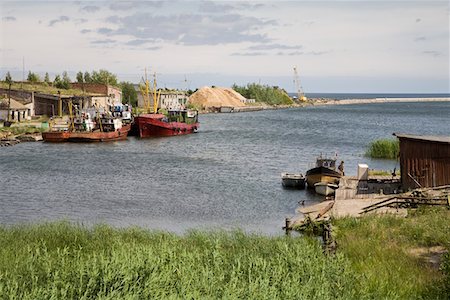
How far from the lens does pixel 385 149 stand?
52.4 m

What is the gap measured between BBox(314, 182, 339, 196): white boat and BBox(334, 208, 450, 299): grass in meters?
11.1

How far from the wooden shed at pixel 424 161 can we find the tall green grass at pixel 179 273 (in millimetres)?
12649

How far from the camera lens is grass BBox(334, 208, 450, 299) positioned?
593 inches

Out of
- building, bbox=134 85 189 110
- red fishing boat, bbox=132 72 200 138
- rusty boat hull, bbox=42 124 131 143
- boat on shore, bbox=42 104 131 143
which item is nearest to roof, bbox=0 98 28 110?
boat on shore, bbox=42 104 131 143

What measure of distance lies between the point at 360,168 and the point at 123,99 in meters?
88.4

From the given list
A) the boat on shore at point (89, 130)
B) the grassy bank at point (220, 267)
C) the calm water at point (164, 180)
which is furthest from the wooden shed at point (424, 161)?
the boat on shore at point (89, 130)

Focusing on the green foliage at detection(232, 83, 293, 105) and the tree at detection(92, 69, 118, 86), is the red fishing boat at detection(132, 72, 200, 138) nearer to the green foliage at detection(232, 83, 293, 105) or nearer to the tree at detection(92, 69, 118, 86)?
the tree at detection(92, 69, 118, 86)

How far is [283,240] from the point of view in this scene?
1978cm

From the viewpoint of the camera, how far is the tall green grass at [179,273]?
1305cm

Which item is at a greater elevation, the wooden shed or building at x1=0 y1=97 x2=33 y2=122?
building at x1=0 y1=97 x2=33 y2=122

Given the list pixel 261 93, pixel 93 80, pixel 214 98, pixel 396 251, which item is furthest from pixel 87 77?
pixel 396 251

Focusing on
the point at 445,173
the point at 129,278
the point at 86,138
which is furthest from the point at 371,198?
the point at 86,138

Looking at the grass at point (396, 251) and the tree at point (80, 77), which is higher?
the tree at point (80, 77)

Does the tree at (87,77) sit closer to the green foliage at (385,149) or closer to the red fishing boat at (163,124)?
the red fishing boat at (163,124)
